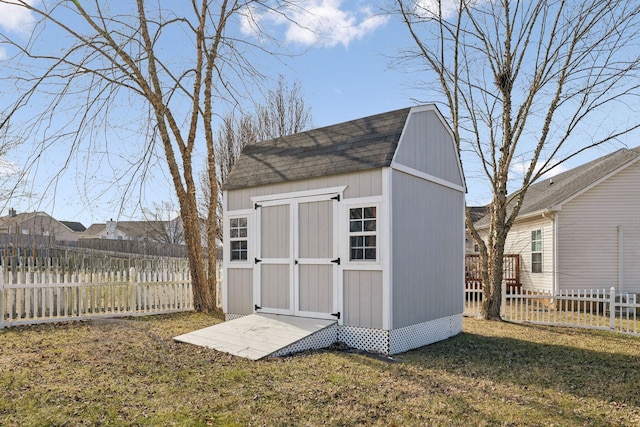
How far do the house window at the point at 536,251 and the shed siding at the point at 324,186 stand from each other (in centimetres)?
968

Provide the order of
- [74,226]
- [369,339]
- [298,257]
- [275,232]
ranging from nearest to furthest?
[369,339], [298,257], [275,232], [74,226]

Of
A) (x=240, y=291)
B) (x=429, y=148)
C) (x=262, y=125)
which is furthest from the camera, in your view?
(x=262, y=125)

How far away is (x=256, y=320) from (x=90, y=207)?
4.65m

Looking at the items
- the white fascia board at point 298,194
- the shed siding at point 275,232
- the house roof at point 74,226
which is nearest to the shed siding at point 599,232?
the white fascia board at point 298,194

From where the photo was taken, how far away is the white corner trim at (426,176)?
6882 mm

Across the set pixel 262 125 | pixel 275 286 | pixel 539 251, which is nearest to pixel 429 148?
pixel 275 286

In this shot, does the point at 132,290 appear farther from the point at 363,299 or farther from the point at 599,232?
the point at 599,232

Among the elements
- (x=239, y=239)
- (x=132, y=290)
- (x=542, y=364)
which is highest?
(x=239, y=239)

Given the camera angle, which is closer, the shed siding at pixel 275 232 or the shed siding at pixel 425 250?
the shed siding at pixel 425 250

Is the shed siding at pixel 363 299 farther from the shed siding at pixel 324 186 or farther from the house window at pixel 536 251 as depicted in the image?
the house window at pixel 536 251

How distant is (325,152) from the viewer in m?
7.82

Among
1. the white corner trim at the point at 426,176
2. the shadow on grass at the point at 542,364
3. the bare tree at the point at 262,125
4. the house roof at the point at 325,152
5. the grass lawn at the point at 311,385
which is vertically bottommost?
the shadow on grass at the point at 542,364

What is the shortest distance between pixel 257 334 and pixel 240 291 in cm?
183

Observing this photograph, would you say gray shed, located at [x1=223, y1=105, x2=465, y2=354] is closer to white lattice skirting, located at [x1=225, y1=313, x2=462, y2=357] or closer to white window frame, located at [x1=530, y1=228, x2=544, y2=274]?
white lattice skirting, located at [x1=225, y1=313, x2=462, y2=357]
